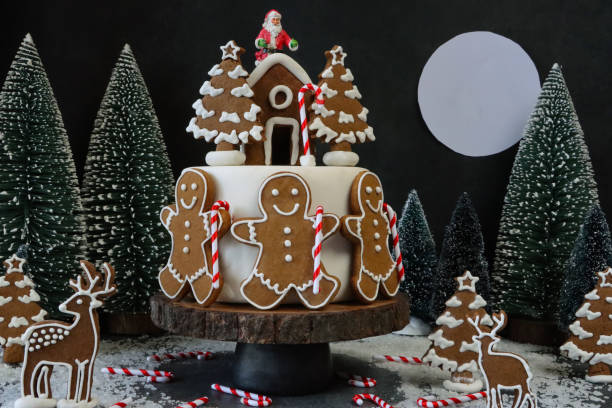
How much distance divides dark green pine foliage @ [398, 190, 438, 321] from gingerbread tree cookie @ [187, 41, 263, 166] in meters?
1.71

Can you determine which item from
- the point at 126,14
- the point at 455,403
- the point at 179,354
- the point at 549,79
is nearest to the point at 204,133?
the point at 179,354

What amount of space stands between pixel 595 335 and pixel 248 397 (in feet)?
6.19

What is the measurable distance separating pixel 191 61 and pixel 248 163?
72.0 inches

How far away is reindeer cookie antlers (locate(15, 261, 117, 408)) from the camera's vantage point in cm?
265

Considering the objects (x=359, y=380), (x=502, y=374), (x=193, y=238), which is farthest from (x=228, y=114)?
(x=502, y=374)

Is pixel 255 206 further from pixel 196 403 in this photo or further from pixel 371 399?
pixel 371 399

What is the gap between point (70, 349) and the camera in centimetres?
268

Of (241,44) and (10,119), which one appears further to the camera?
(241,44)

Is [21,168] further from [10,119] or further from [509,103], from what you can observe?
[509,103]

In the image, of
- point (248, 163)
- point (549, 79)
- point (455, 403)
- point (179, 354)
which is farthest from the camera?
point (549, 79)

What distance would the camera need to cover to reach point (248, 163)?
331 cm

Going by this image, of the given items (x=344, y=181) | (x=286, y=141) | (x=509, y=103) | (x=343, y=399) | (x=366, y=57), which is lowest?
(x=343, y=399)

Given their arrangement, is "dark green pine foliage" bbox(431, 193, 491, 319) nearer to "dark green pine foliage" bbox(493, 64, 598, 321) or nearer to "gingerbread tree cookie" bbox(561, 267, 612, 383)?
"dark green pine foliage" bbox(493, 64, 598, 321)

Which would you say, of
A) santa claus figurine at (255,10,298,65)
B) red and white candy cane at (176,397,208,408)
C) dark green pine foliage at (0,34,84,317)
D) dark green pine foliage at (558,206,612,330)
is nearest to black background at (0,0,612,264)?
dark green pine foliage at (0,34,84,317)
